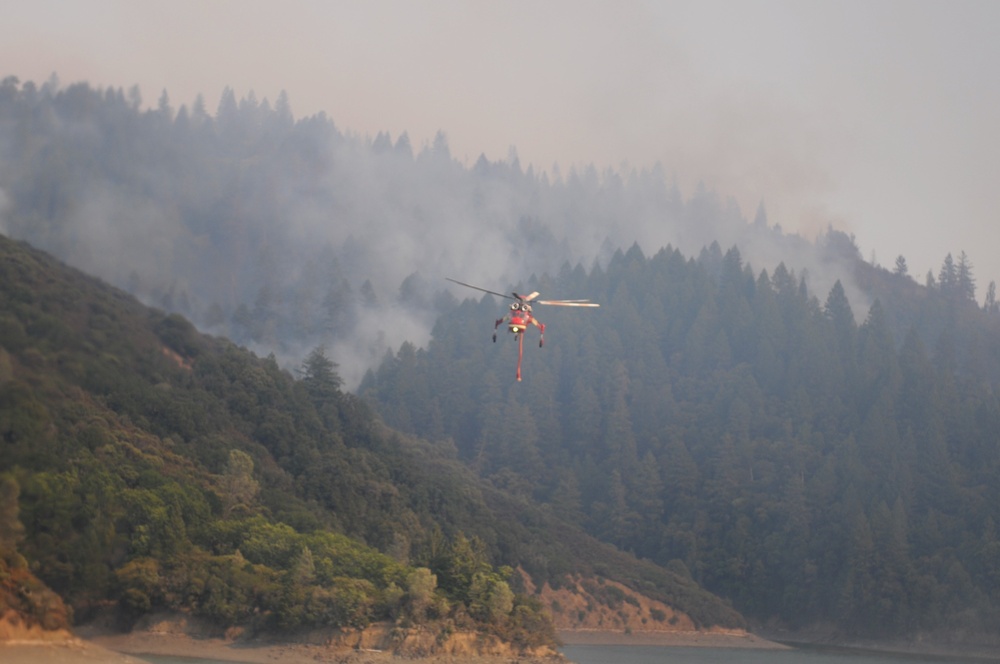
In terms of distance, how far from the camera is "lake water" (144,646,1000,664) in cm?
11431

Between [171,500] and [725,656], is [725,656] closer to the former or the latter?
[725,656]

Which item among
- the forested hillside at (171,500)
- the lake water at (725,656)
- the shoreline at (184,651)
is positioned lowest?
the lake water at (725,656)

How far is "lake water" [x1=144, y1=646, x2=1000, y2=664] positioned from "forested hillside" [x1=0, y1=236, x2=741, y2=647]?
2040 centimetres

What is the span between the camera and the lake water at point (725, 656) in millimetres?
114312

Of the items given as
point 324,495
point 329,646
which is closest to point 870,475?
point 324,495

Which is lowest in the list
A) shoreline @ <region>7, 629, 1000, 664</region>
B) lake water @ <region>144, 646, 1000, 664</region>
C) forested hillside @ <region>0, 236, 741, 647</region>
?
lake water @ <region>144, 646, 1000, 664</region>

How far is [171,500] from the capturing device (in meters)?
80.8

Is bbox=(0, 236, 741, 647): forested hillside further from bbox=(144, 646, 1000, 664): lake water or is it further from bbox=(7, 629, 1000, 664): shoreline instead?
bbox=(144, 646, 1000, 664): lake water

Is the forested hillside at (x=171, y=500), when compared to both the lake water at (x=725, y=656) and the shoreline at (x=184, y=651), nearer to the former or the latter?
the shoreline at (x=184, y=651)

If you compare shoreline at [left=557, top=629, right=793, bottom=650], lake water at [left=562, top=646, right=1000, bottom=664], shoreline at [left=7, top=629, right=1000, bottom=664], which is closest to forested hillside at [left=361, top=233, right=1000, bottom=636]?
lake water at [left=562, top=646, right=1000, bottom=664]

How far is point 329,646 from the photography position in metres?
75.5

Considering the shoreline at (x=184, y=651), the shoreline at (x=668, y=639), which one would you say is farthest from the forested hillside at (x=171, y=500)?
the shoreline at (x=668, y=639)

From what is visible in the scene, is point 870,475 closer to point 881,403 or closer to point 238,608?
point 881,403

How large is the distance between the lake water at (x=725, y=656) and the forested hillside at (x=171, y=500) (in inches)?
803
